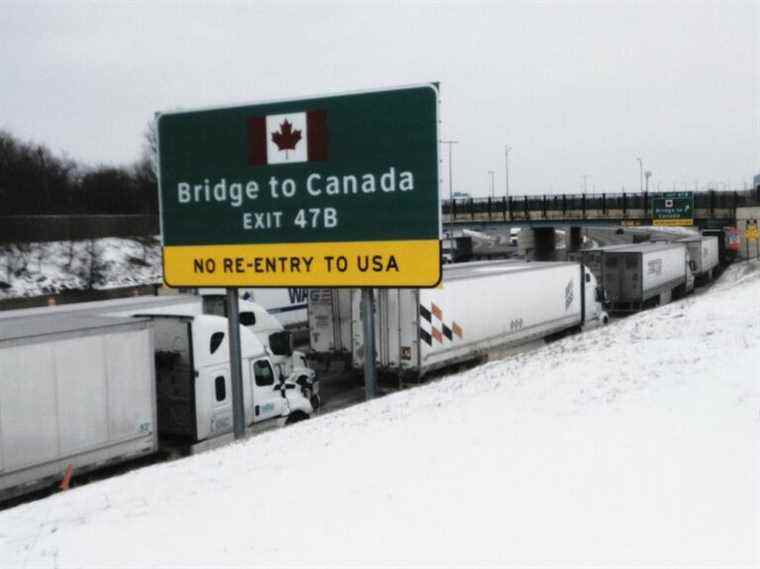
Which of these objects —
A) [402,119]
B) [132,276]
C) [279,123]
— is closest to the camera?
[402,119]

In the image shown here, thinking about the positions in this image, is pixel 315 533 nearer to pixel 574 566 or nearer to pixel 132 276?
pixel 574 566

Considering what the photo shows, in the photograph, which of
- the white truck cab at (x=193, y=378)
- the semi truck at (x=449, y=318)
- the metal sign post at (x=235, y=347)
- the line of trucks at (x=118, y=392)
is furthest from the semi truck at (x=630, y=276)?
the metal sign post at (x=235, y=347)

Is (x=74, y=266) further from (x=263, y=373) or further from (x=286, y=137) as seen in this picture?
(x=286, y=137)

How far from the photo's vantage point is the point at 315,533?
623 cm

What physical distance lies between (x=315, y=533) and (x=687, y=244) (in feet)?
165

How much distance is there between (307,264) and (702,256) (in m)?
51.4

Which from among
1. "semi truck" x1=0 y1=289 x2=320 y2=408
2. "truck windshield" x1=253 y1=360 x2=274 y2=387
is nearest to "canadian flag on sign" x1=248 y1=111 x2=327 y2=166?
"truck windshield" x1=253 y1=360 x2=274 y2=387

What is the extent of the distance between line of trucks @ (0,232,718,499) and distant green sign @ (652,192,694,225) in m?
44.5

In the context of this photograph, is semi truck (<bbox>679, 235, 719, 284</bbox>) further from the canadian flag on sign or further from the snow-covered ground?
the canadian flag on sign

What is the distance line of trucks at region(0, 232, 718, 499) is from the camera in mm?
10789

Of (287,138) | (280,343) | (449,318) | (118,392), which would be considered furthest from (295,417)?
(287,138)

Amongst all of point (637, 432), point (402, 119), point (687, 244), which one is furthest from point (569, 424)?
point (687, 244)

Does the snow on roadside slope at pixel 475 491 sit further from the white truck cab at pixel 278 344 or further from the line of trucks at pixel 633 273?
the line of trucks at pixel 633 273

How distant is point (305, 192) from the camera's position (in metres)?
11.0
